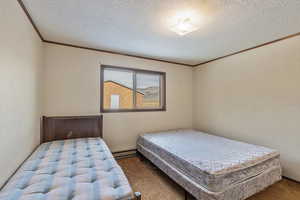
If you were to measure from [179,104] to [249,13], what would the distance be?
2.40 metres

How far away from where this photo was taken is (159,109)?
11.1ft

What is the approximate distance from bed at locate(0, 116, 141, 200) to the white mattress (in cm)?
77

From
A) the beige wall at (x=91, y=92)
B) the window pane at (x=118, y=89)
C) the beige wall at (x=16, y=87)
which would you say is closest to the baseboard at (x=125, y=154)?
the beige wall at (x=91, y=92)

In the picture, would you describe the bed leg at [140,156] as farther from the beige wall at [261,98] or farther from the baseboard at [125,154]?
the beige wall at [261,98]

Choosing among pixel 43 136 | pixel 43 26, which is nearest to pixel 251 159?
pixel 43 136

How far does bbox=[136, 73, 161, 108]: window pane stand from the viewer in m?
3.24

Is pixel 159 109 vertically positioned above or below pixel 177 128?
above

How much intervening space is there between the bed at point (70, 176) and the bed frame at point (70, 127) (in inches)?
11.4

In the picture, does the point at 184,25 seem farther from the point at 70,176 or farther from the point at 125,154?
the point at 125,154

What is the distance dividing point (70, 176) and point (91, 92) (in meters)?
1.73

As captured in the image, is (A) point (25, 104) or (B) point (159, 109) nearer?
(A) point (25, 104)

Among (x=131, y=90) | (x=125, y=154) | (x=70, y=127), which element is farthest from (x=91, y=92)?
(x=125, y=154)

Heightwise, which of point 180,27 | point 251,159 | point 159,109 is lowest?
point 251,159

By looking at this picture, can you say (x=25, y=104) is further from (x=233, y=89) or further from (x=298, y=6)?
(x=233, y=89)
